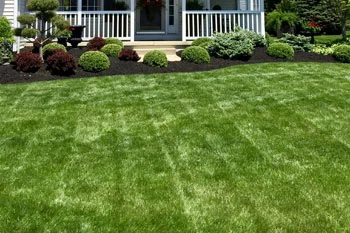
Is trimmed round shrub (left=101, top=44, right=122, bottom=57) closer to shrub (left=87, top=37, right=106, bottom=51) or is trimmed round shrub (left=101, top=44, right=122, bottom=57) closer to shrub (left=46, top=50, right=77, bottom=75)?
shrub (left=87, top=37, right=106, bottom=51)

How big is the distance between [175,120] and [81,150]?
1.66 metres

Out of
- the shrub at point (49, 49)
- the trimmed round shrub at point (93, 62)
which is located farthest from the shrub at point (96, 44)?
the trimmed round shrub at point (93, 62)

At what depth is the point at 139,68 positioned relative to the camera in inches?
375

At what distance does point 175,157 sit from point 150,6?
41.5 feet

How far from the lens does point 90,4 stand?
15.8 metres

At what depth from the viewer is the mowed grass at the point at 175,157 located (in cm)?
319

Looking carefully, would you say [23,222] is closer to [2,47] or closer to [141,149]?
[141,149]

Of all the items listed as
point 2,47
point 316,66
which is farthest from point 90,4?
point 316,66

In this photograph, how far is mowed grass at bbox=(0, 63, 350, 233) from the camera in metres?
3.19

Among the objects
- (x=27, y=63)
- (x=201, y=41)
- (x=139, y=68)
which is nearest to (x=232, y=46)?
(x=201, y=41)

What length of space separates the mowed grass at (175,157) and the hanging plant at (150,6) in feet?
29.5

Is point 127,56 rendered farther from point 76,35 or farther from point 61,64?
point 76,35

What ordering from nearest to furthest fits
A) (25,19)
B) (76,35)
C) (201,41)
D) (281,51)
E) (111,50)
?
(25,19) → (111,50) → (281,51) → (76,35) → (201,41)

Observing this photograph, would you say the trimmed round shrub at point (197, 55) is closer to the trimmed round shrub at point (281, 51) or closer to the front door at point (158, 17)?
the trimmed round shrub at point (281, 51)
